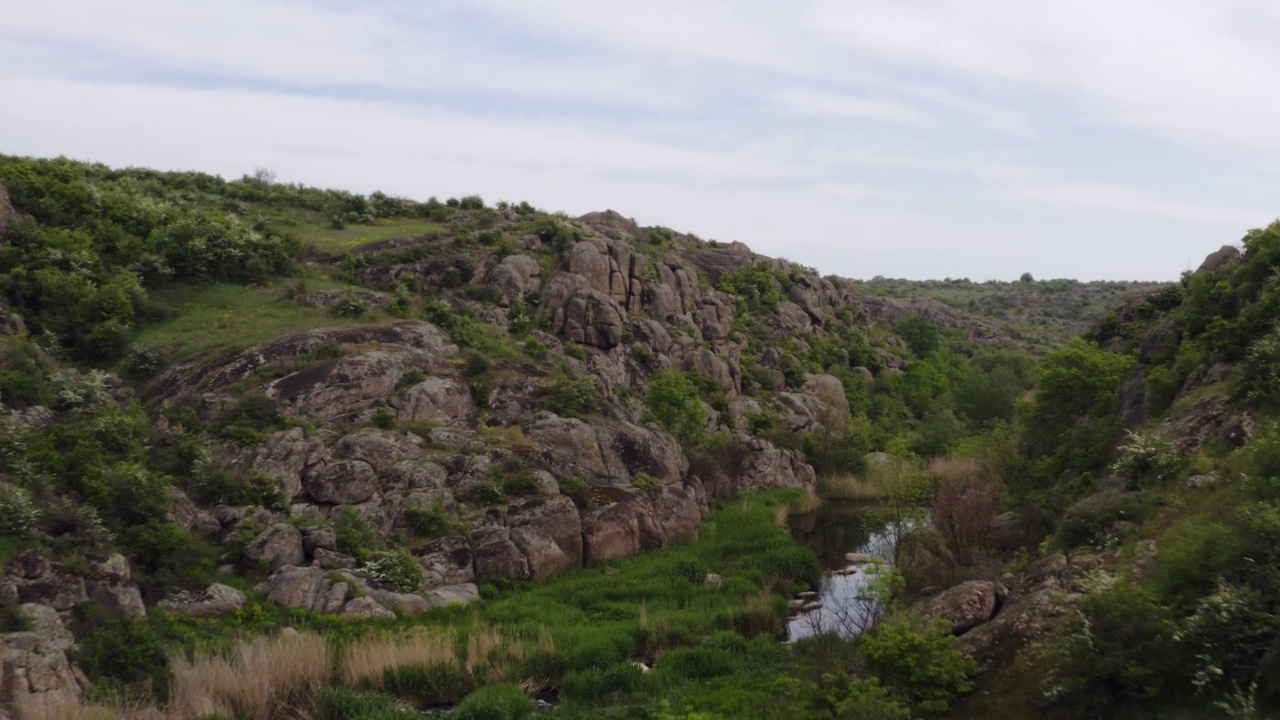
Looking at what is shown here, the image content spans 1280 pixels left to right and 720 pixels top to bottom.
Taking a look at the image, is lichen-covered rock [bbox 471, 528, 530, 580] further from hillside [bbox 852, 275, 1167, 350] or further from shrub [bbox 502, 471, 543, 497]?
hillside [bbox 852, 275, 1167, 350]

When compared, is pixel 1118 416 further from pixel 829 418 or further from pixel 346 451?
pixel 829 418

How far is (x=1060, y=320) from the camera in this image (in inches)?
4975

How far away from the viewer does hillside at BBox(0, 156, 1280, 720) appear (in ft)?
52.4

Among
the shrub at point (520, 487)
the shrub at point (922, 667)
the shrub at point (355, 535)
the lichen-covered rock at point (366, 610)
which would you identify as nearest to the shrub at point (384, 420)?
the shrub at point (520, 487)

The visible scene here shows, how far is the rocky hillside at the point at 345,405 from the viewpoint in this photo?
927 inches

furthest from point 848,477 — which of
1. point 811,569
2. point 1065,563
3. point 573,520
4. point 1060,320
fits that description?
point 1060,320

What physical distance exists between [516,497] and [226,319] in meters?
15.9

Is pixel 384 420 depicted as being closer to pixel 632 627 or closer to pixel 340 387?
pixel 340 387

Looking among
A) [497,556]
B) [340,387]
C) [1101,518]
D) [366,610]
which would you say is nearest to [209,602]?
[366,610]

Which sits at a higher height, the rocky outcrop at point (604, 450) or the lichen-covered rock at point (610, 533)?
the rocky outcrop at point (604, 450)

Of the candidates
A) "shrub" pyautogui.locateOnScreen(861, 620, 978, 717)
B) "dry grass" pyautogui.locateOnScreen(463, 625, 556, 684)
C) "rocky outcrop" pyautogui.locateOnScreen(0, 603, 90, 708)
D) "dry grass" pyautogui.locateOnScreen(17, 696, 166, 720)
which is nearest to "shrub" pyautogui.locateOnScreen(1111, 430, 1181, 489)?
"shrub" pyautogui.locateOnScreen(861, 620, 978, 717)

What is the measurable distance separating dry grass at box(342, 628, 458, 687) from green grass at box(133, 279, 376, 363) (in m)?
18.0

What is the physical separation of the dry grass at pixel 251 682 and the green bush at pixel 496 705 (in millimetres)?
2992

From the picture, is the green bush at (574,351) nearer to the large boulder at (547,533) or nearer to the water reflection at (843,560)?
the water reflection at (843,560)
